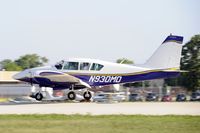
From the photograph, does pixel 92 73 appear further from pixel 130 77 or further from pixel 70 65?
pixel 130 77

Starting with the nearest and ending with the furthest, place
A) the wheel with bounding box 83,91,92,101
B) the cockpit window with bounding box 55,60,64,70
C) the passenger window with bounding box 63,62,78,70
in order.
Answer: the passenger window with bounding box 63,62,78,70 → the cockpit window with bounding box 55,60,64,70 → the wheel with bounding box 83,91,92,101

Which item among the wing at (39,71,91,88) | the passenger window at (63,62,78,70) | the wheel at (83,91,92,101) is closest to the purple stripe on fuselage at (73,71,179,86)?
the wing at (39,71,91,88)

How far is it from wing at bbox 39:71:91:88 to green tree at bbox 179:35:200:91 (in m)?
40.5

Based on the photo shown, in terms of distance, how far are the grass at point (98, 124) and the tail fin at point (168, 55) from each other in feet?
44.2

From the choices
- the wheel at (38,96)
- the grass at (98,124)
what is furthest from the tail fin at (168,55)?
the grass at (98,124)

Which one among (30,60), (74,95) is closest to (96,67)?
(74,95)

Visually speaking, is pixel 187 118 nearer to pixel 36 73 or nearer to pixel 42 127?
pixel 42 127

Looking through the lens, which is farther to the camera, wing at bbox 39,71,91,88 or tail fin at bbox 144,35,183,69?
tail fin at bbox 144,35,183,69

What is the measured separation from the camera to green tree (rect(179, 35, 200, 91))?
73938mm

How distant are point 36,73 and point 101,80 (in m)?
4.35

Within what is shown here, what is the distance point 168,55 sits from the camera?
36.3 m

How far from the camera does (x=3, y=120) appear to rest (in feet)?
70.1

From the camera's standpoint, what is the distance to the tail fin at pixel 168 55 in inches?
1415

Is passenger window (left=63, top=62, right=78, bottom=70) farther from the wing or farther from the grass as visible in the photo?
the grass
